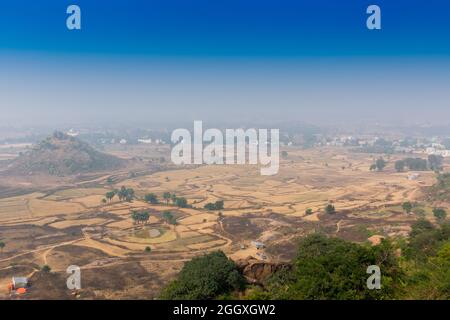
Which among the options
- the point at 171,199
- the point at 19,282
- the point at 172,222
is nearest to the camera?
Result: the point at 19,282

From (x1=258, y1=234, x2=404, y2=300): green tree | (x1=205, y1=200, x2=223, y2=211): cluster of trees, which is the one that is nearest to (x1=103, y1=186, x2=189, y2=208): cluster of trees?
(x1=205, y1=200, x2=223, y2=211): cluster of trees

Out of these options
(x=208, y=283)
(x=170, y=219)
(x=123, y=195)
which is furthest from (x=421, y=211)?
(x=123, y=195)

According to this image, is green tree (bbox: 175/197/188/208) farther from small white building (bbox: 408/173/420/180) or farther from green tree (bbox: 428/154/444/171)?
green tree (bbox: 428/154/444/171)

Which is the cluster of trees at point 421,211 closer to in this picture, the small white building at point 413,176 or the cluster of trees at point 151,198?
the small white building at point 413,176

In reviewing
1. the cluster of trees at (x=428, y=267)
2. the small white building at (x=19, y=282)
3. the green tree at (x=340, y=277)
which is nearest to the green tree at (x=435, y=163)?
the cluster of trees at (x=428, y=267)

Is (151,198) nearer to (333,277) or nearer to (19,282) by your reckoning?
(19,282)
